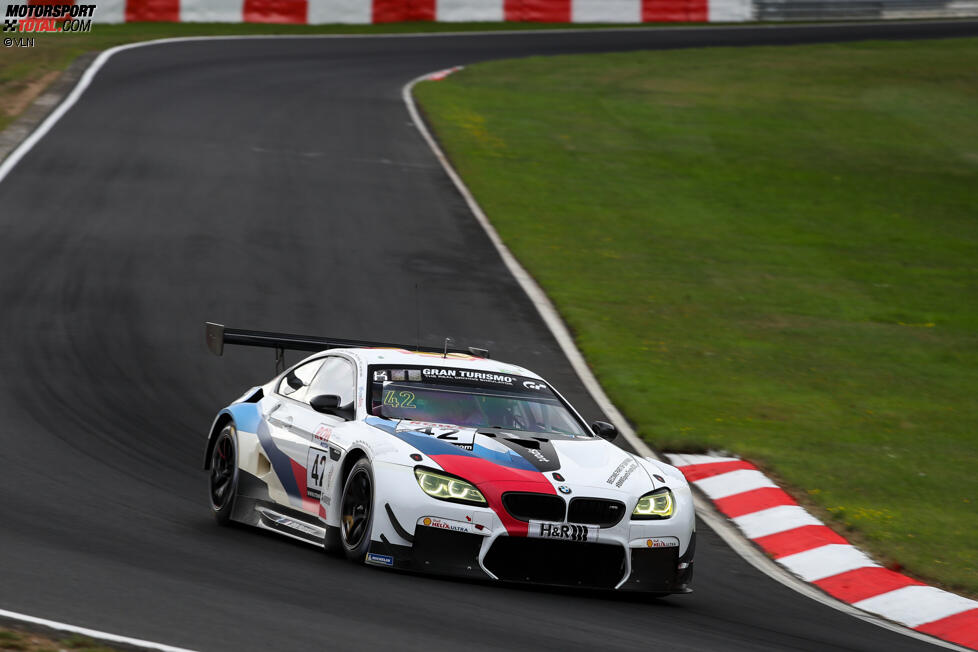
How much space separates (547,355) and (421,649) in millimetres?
9141

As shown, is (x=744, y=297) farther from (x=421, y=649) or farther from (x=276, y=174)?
(x=421, y=649)

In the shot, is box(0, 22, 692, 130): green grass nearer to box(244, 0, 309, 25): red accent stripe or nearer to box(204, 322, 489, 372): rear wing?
box(244, 0, 309, 25): red accent stripe

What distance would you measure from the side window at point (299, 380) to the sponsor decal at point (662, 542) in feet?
8.99

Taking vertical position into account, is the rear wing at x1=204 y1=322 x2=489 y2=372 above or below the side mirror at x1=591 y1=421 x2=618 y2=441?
above

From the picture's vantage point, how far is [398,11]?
1602 inches

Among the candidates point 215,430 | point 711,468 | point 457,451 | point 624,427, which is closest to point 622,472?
point 457,451

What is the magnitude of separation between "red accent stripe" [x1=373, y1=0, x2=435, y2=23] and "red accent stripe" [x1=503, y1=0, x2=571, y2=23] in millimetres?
2498

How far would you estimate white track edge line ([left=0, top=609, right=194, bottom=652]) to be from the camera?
5.97 metres

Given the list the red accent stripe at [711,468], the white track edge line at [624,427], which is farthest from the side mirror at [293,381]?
the red accent stripe at [711,468]

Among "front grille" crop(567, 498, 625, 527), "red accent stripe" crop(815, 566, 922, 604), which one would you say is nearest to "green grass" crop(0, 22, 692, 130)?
"red accent stripe" crop(815, 566, 922, 604)

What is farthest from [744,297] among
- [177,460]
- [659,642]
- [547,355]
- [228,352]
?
[659,642]

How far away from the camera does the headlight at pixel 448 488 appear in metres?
8.13

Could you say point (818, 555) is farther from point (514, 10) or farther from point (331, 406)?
point (514, 10)

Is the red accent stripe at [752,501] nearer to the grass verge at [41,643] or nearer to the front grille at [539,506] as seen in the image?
the front grille at [539,506]
